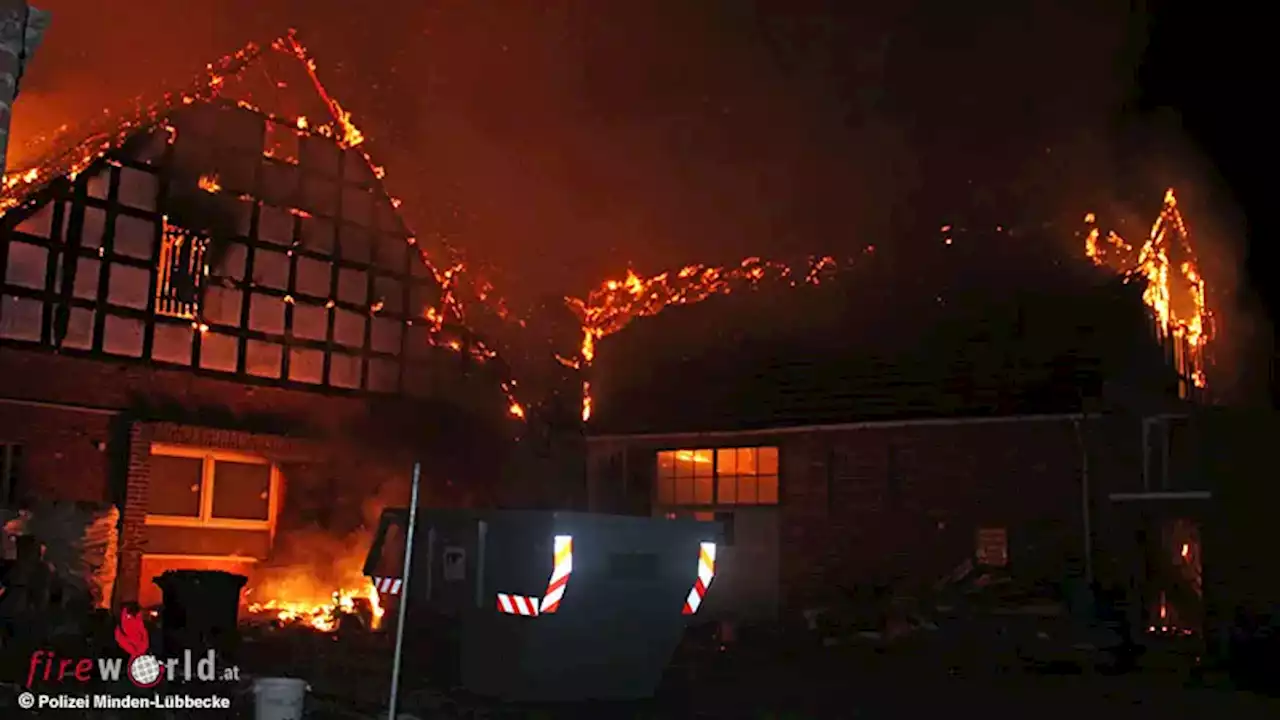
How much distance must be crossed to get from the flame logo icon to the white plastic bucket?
162 cm

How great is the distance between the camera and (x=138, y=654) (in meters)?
8.40

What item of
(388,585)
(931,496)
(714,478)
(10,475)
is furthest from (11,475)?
→ (931,496)

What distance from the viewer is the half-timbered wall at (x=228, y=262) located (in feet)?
47.1

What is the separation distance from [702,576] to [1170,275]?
45.3 ft

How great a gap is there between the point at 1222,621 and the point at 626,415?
373 inches

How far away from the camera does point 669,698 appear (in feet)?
30.7

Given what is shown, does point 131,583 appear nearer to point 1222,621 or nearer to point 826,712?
point 826,712

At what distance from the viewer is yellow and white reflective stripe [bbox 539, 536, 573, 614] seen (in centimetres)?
837

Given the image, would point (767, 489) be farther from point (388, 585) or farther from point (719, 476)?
point (388, 585)

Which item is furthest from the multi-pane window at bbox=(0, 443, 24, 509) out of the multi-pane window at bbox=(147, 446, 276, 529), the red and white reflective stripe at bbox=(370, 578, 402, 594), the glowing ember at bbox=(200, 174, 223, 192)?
the red and white reflective stripe at bbox=(370, 578, 402, 594)

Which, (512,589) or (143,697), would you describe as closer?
(143,697)

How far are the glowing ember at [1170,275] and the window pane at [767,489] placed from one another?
5.98 metres

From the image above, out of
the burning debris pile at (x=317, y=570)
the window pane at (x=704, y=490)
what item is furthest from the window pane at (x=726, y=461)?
the burning debris pile at (x=317, y=570)

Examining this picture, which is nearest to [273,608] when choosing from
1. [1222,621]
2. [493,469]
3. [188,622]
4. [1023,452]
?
[493,469]
